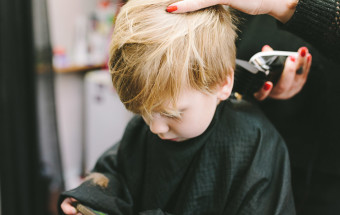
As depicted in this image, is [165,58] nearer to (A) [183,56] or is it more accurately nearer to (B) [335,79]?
(A) [183,56]

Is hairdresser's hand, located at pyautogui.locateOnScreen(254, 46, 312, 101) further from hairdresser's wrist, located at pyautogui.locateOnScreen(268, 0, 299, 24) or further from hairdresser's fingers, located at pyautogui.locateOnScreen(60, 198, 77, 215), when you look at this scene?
hairdresser's fingers, located at pyautogui.locateOnScreen(60, 198, 77, 215)

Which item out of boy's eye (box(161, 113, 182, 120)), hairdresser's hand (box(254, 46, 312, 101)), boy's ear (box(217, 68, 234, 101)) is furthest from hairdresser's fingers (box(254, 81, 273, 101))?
boy's eye (box(161, 113, 182, 120))

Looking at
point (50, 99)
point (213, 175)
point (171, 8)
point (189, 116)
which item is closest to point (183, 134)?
point (189, 116)

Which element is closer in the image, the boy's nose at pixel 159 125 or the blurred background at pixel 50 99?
the boy's nose at pixel 159 125

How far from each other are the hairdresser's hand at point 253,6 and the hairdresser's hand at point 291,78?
10 cm

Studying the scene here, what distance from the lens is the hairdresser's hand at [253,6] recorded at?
23.3 inches

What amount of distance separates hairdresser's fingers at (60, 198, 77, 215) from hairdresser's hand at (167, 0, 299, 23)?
22.1 inches

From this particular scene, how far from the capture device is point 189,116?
652mm

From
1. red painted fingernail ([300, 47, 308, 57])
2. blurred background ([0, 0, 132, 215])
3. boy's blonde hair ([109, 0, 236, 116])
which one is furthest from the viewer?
blurred background ([0, 0, 132, 215])

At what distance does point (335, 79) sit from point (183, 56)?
1.48 ft

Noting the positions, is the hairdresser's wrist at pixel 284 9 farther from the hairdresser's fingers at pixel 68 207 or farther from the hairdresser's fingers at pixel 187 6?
the hairdresser's fingers at pixel 68 207

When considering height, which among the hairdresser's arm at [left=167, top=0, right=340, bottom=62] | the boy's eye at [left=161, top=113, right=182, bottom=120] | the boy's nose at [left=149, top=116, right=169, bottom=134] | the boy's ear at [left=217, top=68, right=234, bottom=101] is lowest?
the boy's nose at [left=149, top=116, right=169, bottom=134]

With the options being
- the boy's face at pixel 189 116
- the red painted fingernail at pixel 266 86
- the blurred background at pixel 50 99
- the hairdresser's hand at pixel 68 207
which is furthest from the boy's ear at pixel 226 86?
the blurred background at pixel 50 99

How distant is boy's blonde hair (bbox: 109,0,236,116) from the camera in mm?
586
